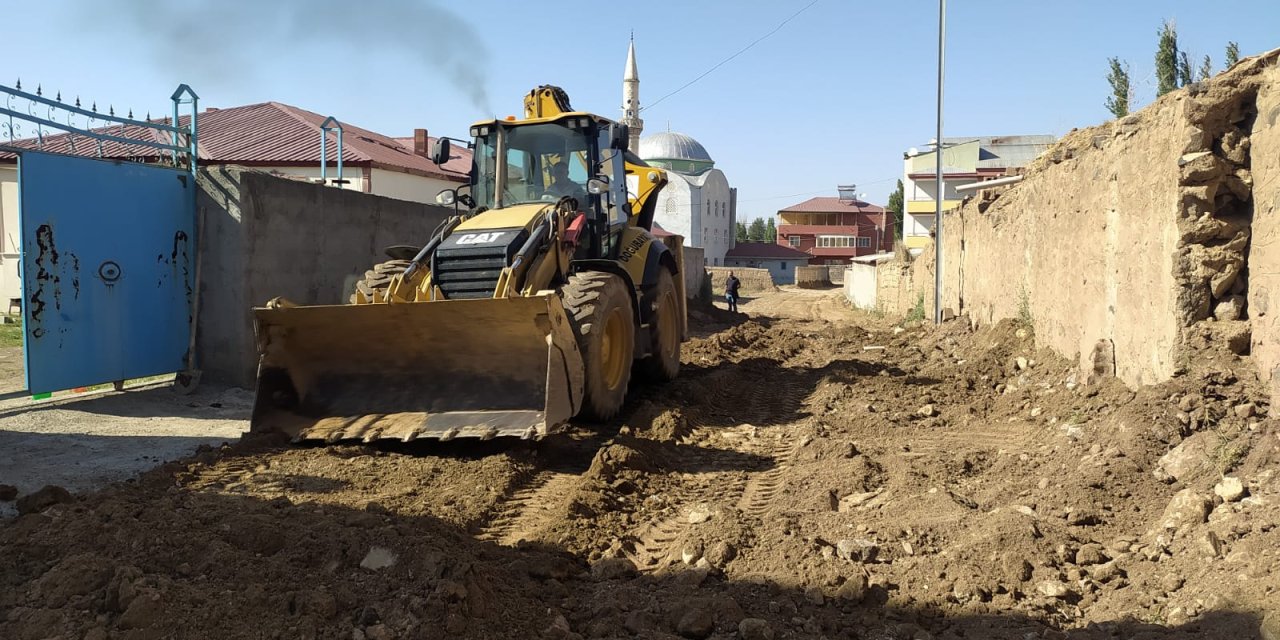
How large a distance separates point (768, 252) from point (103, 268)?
6540 cm

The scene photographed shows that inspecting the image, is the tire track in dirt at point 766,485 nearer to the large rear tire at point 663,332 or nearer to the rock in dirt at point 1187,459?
the rock in dirt at point 1187,459

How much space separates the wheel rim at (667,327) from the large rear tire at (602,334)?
130 cm

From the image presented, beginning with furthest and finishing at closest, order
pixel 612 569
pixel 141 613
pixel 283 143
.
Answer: pixel 283 143 < pixel 612 569 < pixel 141 613

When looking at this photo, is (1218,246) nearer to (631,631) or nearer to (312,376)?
(631,631)

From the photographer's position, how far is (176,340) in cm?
931

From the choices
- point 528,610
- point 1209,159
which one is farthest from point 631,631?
point 1209,159

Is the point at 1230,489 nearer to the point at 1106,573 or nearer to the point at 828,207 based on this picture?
the point at 1106,573

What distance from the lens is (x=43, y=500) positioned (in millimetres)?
4977

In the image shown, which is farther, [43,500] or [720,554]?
[43,500]

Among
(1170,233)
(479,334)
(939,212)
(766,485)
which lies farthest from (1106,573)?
(939,212)

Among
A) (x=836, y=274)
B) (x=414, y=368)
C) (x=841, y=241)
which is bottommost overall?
(x=414, y=368)

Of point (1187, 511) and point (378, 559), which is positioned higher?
point (1187, 511)

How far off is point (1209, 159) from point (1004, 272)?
21.5ft

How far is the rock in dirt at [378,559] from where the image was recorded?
4020 mm
